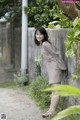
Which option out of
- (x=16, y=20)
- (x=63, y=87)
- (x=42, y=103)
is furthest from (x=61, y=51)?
(x=16, y=20)

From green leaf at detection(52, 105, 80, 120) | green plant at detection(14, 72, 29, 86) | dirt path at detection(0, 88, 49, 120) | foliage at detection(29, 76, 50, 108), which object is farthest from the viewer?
green plant at detection(14, 72, 29, 86)

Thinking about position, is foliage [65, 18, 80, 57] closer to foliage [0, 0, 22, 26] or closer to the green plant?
the green plant

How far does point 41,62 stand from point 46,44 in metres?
3.11

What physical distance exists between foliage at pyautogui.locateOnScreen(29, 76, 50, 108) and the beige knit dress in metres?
0.89

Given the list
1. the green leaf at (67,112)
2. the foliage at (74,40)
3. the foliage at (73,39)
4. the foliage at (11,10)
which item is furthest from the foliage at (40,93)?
the foliage at (11,10)

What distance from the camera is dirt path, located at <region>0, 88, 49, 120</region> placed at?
7.25 m

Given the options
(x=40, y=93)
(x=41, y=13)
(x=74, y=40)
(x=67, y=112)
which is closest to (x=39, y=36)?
(x=40, y=93)

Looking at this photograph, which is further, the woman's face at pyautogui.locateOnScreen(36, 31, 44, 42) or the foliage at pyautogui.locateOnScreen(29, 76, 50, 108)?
the foliage at pyautogui.locateOnScreen(29, 76, 50, 108)

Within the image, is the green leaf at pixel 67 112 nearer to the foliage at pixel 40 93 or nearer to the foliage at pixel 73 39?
the foliage at pixel 73 39

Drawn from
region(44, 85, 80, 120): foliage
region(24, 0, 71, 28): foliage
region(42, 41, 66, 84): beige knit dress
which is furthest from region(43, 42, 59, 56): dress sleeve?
region(24, 0, 71, 28): foliage

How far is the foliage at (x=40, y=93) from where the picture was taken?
818cm

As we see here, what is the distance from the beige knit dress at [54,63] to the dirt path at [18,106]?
0.70m

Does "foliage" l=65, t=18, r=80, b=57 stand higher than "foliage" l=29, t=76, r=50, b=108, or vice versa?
"foliage" l=65, t=18, r=80, b=57

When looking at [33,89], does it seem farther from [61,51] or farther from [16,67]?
Result: [16,67]
